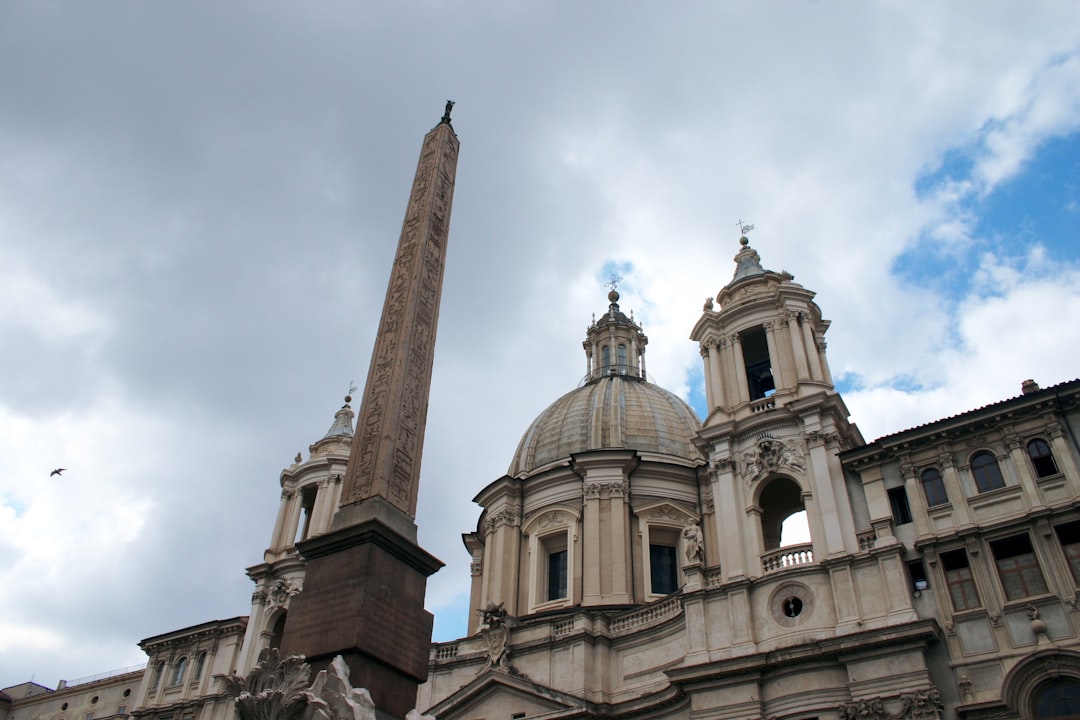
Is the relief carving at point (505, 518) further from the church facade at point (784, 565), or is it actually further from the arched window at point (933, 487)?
the arched window at point (933, 487)

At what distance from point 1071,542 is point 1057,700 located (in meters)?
3.96

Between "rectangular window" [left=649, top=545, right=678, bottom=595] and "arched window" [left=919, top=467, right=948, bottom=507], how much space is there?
1410 cm

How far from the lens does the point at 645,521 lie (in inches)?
1471

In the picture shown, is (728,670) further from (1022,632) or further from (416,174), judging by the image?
(416,174)

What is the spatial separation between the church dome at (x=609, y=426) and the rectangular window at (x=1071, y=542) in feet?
62.7

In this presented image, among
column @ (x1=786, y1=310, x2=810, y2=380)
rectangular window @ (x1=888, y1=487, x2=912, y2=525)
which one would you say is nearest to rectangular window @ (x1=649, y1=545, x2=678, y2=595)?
column @ (x1=786, y1=310, x2=810, y2=380)

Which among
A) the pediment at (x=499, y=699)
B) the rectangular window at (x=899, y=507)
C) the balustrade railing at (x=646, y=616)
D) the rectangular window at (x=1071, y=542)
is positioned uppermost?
the rectangular window at (x=899, y=507)

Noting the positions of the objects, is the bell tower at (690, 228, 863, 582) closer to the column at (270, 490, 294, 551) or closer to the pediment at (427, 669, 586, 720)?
the pediment at (427, 669, 586, 720)

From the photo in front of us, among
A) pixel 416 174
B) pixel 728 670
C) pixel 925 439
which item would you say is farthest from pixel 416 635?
pixel 925 439

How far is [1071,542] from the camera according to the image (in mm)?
21688

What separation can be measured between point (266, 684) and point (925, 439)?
20.8 meters

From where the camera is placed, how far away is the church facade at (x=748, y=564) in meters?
22.0

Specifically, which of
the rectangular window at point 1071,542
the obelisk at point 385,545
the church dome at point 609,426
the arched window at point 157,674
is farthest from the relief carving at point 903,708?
the arched window at point 157,674

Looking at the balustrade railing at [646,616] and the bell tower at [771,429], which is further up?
the bell tower at [771,429]
